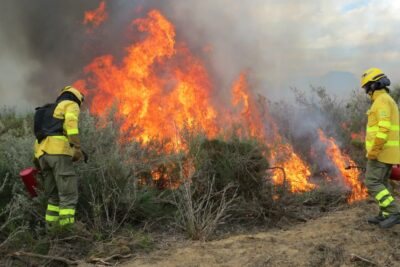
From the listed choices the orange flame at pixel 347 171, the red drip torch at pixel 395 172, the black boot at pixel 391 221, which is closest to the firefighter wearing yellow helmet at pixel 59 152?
the black boot at pixel 391 221

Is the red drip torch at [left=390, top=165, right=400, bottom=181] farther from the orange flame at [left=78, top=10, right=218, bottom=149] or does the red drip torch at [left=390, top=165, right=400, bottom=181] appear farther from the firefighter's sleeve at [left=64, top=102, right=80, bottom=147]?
the firefighter's sleeve at [left=64, top=102, right=80, bottom=147]

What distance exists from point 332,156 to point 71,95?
17.8ft

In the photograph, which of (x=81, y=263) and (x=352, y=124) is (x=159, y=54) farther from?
(x=81, y=263)

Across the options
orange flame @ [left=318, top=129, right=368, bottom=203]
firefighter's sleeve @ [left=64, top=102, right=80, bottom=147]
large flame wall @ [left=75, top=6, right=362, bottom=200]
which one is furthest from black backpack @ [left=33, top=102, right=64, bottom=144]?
orange flame @ [left=318, top=129, right=368, bottom=203]

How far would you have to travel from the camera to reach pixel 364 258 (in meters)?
4.26

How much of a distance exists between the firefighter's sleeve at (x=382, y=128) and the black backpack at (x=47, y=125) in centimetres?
420

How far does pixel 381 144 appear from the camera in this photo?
5203mm

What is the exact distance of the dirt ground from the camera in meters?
4.25

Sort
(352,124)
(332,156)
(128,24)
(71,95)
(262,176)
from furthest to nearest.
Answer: (128,24), (352,124), (332,156), (262,176), (71,95)

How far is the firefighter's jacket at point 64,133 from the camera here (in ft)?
17.4

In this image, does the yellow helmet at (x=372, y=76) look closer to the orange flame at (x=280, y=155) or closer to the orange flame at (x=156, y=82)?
the orange flame at (x=280, y=155)

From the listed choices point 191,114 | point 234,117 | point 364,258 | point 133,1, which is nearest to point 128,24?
point 133,1

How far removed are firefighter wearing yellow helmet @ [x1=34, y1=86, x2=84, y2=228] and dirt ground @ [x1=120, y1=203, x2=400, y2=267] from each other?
140cm

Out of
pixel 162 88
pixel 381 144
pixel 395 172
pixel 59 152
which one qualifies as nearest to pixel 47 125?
pixel 59 152
